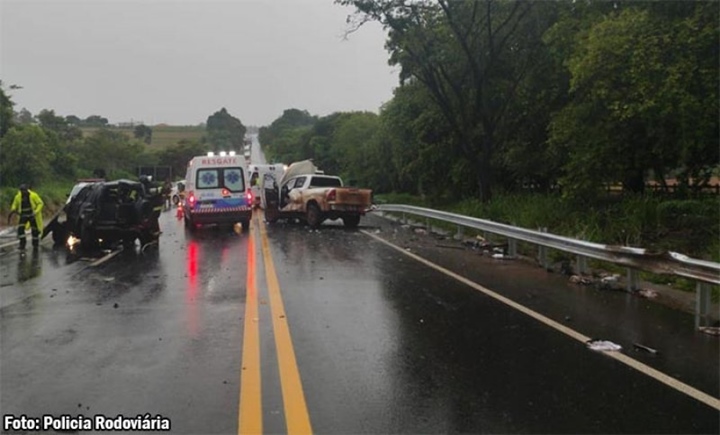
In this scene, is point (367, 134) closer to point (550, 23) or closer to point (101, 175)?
point (101, 175)

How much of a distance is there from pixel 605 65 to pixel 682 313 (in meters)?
9.83

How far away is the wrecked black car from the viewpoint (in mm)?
16328

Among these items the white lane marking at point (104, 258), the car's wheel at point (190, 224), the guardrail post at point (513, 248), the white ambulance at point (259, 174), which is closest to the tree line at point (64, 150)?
the white ambulance at point (259, 174)

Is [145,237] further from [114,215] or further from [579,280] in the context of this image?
[579,280]

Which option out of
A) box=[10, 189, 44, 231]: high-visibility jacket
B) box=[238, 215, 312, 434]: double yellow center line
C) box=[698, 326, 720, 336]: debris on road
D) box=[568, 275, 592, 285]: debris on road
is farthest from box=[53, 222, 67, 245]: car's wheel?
box=[698, 326, 720, 336]: debris on road

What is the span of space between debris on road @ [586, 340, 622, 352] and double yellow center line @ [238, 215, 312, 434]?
307 cm

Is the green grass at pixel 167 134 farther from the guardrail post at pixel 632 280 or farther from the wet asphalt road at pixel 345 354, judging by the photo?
the guardrail post at pixel 632 280

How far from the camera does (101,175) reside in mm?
38250

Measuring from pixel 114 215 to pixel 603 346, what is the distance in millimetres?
13230

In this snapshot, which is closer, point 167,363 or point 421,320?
point 167,363

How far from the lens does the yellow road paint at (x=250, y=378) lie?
4652 millimetres

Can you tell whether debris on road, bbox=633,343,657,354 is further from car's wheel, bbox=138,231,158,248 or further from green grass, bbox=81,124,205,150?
green grass, bbox=81,124,205,150

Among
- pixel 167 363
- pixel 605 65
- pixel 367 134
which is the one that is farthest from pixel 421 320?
pixel 367 134

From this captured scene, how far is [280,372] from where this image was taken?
5.82 metres
